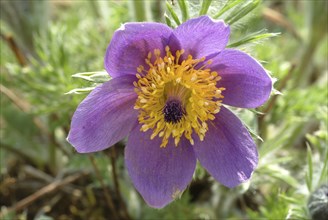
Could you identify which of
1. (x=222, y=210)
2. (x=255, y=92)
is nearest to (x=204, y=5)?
(x=255, y=92)

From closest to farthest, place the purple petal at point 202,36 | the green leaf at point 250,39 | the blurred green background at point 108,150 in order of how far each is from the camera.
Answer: the purple petal at point 202,36
the green leaf at point 250,39
the blurred green background at point 108,150

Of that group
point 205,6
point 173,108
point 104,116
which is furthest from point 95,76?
point 205,6

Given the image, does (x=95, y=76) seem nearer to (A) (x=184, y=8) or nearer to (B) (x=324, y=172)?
(A) (x=184, y=8)

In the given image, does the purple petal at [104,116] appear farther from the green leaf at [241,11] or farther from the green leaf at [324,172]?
the green leaf at [324,172]

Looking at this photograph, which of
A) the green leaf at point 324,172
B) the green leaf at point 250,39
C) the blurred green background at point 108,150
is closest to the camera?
the green leaf at point 250,39

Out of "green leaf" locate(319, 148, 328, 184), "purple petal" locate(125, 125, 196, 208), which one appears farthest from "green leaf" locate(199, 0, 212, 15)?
"green leaf" locate(319, 148, 328, 184)

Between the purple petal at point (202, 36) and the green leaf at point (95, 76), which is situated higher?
the purple petal at point (202, 36)

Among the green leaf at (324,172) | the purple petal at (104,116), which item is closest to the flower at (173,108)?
the purple petal at (104,116)

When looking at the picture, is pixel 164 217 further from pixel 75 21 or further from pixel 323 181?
pixel 75 21
